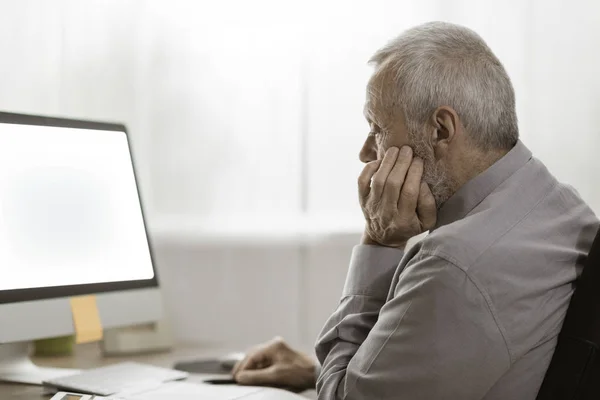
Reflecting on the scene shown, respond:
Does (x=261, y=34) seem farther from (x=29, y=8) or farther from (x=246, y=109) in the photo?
(x=29, y=8)

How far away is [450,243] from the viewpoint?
1.10m

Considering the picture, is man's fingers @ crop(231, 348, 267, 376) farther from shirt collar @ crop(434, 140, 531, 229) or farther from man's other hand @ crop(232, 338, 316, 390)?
shirt collar @ crop(434, 140, 531, 229)

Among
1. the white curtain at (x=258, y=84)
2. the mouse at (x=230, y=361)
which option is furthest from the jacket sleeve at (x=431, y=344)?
the white curtain at (x=258, y=84)

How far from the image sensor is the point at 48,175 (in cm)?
166

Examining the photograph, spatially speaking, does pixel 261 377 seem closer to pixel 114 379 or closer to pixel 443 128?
pixel 114 379

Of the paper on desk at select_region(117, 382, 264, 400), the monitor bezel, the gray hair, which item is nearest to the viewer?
the gray hair

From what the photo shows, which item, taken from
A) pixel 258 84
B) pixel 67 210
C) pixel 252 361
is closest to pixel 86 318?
pixel 67 210

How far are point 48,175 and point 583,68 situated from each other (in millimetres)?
1392

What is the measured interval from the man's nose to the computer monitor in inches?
25.5

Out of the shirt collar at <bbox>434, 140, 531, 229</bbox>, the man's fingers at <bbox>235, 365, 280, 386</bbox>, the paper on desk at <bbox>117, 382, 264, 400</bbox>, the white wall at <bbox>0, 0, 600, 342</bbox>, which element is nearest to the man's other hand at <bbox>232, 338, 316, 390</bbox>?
the man's fingers at <bbox>235, 365, 280, 386</bbox>

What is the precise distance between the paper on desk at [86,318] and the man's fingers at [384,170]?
0.69 metres

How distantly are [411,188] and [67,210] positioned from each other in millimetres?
770

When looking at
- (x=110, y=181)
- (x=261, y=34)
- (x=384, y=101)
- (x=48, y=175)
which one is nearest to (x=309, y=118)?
(x=261, y=34)

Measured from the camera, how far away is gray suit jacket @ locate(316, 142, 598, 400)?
108 cm
